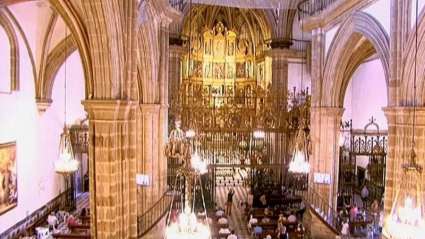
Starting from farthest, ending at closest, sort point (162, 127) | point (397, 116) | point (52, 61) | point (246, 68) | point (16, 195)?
1. point (246, 68)
2. point (52, 61)
3. point (162, 127)
4. point (16, 195)
5. point (397, 116)

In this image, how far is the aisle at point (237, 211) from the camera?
1499 centimetres

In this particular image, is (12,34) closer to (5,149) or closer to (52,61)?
(52,61)

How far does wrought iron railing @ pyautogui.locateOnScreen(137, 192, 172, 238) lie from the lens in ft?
37.9

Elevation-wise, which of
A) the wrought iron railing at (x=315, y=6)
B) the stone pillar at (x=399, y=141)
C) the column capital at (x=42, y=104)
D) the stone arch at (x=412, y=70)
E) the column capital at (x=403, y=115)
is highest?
the wrought iron railing at (x=315, y=6)

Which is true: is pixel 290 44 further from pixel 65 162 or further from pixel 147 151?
pixel 65 162

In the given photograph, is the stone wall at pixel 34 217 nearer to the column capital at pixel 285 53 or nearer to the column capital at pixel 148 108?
the column capital at pixel 148 108

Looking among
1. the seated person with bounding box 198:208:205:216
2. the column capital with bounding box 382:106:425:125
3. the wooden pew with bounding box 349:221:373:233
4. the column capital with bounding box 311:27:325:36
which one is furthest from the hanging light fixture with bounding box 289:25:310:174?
the column capital with bounding box 311:27:325:36

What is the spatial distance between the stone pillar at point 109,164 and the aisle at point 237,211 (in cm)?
720

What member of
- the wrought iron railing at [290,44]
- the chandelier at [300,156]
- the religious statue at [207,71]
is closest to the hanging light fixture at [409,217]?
the chandelier at [300,156]

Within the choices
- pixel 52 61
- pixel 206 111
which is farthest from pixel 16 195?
pixel 206 111

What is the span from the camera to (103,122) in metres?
7.89

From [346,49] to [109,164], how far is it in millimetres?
9745

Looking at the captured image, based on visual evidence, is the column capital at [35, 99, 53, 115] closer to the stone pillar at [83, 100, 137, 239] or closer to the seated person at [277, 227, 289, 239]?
the stone pillar at [83, 100, 137, 239]

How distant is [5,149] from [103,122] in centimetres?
649
